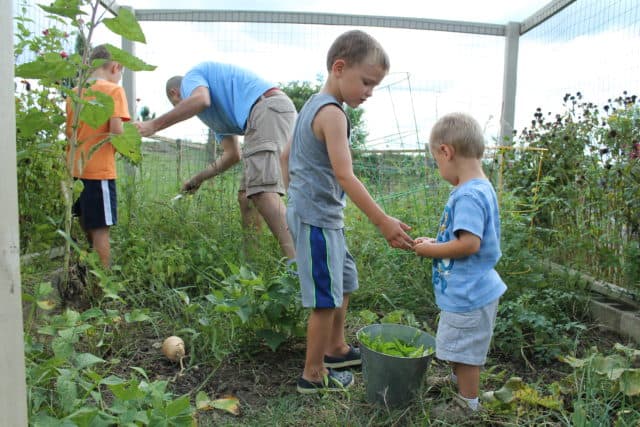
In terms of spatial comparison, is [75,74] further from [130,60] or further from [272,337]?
[272,337]

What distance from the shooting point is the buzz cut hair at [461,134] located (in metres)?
1.74

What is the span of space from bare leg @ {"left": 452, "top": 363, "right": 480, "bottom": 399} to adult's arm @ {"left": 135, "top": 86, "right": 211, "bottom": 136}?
2.14 m

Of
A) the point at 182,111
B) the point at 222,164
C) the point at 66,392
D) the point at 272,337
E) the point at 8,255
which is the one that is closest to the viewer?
the point at 8,255

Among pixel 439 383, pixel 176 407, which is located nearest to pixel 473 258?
pixel 439 383

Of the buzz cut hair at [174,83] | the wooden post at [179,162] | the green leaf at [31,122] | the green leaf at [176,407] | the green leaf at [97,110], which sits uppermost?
the buzz cut hair at [174,83]

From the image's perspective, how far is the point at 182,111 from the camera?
9.98ft

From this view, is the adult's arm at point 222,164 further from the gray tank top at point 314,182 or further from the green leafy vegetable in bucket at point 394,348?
the green leafy vegetable in bucket at point 394,348

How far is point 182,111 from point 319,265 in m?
1.66

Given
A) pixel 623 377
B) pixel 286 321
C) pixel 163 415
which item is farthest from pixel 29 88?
pixel 623 377

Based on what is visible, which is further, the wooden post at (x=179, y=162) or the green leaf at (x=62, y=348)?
the wooden post at (x=179, y=162)

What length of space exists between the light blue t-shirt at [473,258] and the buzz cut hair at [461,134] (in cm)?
12

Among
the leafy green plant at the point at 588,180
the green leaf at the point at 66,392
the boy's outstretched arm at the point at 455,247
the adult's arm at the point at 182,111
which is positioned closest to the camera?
the green leaf at the point at 66,392

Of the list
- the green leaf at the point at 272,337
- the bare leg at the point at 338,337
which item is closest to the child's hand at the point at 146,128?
the green leaf at the point at 272,337

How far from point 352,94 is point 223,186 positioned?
1922mm
